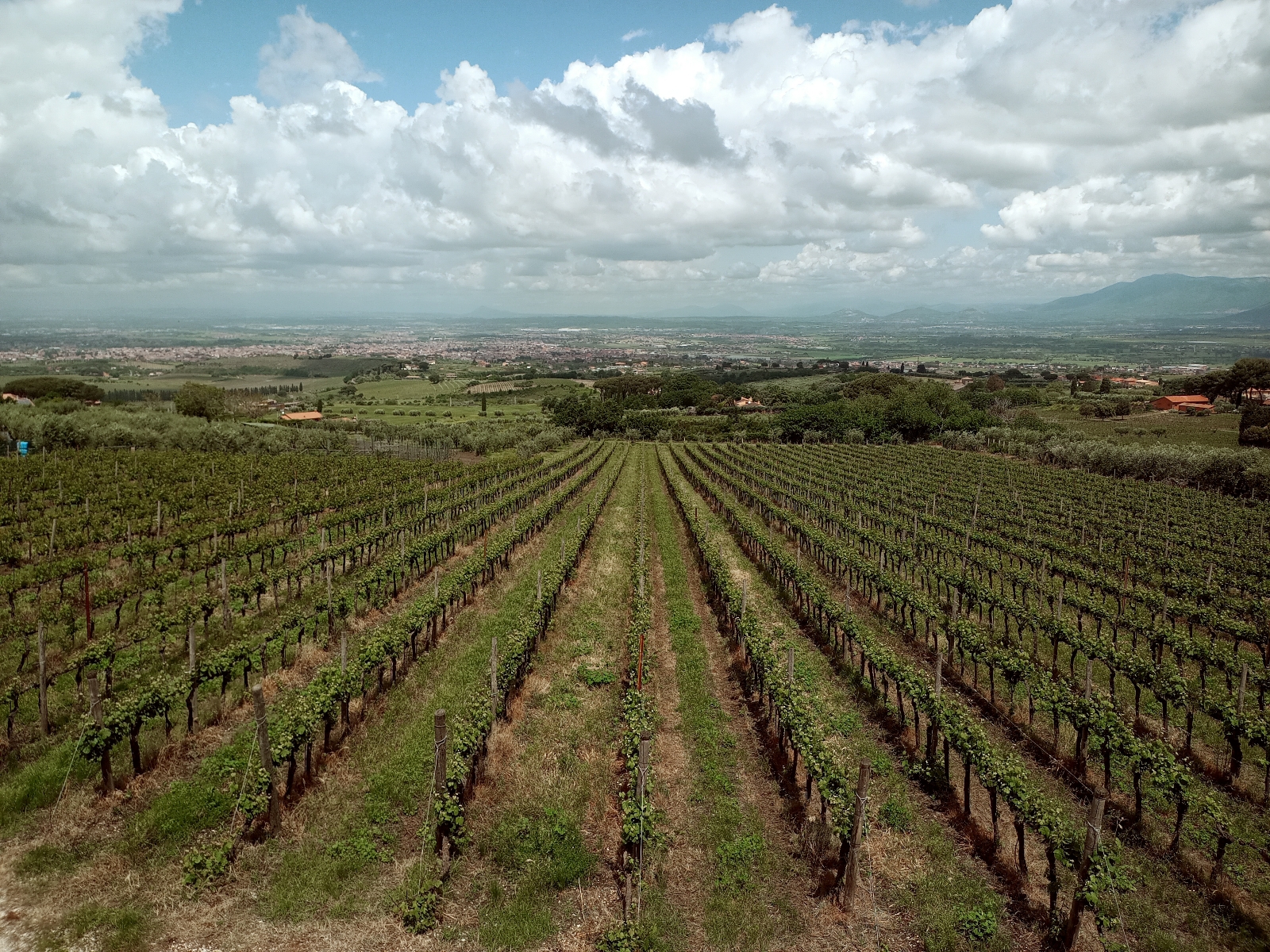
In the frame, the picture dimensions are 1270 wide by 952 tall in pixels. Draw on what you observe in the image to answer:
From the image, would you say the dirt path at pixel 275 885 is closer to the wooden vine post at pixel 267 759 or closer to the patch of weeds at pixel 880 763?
the wooden vine post at pixel 267 759

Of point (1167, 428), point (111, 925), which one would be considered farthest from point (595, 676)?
point (1167, 428)

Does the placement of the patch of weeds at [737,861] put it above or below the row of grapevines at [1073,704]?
below

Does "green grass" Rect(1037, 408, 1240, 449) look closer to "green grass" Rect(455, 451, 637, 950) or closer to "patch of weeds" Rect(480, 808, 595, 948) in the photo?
"green grass" Rect(455, 451, 637, 950)

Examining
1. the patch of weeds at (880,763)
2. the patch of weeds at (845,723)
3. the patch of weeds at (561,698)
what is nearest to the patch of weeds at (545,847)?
the patch of weeds at (561,698)

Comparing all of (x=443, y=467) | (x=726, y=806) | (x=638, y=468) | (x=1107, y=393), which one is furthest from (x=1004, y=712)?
(x=1107, y=393)

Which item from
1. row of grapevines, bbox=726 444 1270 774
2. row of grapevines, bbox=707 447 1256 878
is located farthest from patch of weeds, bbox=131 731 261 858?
row of grapevines, bbox=726 444 1270 774

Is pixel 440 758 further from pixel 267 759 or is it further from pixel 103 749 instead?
pixel 103 749

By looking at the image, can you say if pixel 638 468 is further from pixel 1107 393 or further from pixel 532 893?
pixel 1107 393
